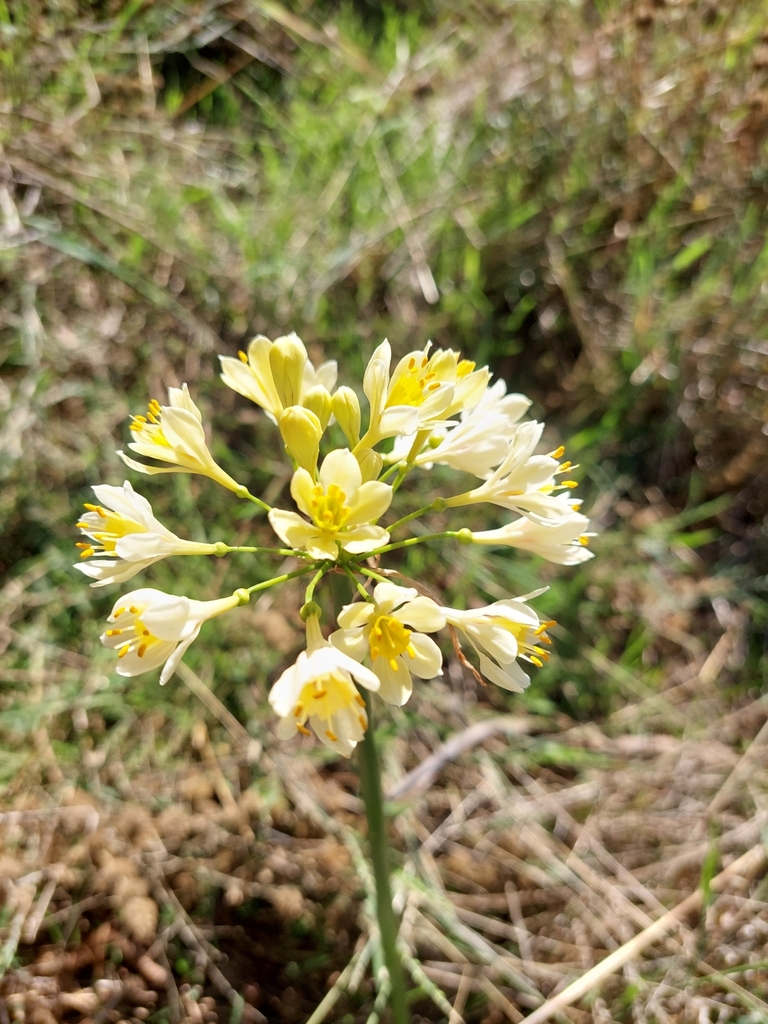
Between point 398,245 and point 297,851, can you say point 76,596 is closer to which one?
point 297,851

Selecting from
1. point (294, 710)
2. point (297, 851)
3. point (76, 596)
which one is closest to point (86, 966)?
point (297, 851)

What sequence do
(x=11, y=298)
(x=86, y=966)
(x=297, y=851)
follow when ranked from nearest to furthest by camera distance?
(x=86, y=966)
(x=297, y=851)
(x=11, y=298)

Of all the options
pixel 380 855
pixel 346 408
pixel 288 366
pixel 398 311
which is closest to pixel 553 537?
pixel 346 408

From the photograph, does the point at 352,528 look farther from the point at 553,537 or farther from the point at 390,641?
the point at 553,537

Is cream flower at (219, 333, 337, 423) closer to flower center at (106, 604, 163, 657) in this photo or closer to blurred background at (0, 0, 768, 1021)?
flower center at (106, 604, 163, 657)

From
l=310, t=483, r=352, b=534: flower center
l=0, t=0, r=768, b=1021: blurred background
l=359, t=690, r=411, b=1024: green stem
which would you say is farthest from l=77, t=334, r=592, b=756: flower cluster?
l=0, t=0, r=768, b=1021: blurred background

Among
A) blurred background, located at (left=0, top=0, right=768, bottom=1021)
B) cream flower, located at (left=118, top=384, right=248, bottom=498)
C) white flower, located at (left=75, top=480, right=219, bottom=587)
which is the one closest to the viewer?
white flower, located at (left=75, top=480, right=219, bottom=587)
